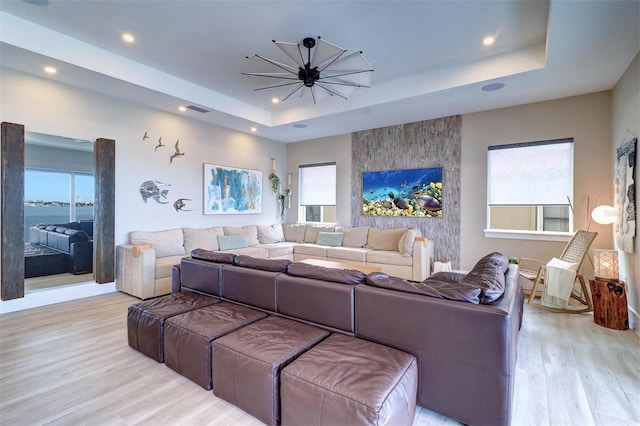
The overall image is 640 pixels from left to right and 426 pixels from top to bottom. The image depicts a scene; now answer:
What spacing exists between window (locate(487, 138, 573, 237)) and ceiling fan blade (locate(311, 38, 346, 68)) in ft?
10.7

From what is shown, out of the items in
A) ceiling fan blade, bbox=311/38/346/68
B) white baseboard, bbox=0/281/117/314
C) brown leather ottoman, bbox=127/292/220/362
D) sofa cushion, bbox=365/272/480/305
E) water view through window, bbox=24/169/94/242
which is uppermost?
ceiling fan blade, bbox=311/38/346/68

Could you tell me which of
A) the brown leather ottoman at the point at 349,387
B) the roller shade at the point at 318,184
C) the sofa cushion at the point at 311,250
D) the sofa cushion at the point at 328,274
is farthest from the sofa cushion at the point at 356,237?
the brown leather ottoman at the point at 349,387

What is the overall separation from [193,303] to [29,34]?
3348 millimetres

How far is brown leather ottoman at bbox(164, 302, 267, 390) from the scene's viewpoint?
2023 mm

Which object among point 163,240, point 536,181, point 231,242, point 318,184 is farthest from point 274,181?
point 536,181

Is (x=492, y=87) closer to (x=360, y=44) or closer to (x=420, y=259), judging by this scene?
(x=360, y=44)

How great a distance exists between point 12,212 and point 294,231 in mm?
4528

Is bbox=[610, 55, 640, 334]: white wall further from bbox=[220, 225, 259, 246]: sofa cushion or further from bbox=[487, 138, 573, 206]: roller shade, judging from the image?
bbox=[220, 225, 259, 246]: sofa cushion

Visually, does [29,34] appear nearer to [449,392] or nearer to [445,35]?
[445,35]

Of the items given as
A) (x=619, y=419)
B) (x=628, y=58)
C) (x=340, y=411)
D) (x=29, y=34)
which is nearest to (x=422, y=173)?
(x=628, y=58)

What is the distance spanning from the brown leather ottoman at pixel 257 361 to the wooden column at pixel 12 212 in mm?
3366

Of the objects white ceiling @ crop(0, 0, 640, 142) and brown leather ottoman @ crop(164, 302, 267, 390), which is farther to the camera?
white ceiling @ crop(0, 0, 640, 142)

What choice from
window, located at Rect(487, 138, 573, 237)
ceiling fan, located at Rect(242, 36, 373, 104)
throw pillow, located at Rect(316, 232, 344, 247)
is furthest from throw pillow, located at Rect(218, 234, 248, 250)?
window, located at Rect(487, 138, 573, 237)

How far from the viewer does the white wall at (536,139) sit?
13.4 ft
